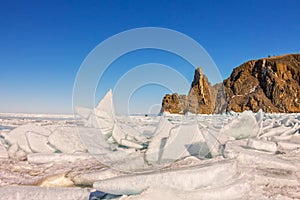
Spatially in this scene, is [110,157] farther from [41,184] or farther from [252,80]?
[252,80]

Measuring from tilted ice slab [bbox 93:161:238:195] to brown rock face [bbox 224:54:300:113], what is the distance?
75.4 ft

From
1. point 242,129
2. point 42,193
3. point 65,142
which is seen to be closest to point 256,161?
point 242,129

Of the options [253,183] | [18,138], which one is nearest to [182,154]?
[253,183]

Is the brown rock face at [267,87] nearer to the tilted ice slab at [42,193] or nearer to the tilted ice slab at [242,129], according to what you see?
the tilted ice slab at [242,129]

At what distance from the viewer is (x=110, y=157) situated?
8.92 ft

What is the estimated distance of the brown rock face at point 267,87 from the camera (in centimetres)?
2308

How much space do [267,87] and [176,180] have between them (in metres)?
25.6

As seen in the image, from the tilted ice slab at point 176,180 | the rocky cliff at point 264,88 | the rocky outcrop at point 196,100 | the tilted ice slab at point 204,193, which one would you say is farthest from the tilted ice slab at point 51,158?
the rocky cliff at point 264,88

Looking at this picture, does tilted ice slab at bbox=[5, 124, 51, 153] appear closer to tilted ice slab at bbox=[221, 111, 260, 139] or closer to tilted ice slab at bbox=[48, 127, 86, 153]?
tilted ice slab at bbox=[48, 127, 86, 153]

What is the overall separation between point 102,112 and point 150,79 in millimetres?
1212

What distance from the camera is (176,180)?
4.71 ft

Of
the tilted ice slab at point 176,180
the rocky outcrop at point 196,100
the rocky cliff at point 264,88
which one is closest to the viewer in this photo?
the tilted ice slab at point 176,180

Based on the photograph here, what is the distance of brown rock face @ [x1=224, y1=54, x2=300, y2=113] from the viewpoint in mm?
23078

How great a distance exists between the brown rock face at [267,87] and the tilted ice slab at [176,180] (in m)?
23.0
